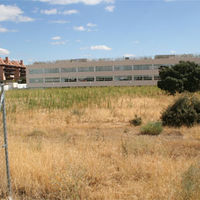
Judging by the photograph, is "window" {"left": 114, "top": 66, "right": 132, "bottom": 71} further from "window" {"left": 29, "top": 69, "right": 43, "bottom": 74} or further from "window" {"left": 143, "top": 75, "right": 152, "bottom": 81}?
"window" {"left": 29, "top": 69, "right": 43, "bottom": 74}

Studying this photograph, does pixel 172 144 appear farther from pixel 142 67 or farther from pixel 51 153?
pixel 142 67

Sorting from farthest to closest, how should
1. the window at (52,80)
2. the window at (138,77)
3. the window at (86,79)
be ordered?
the window at (52,80), the window at (86,79), the window at (138,77)

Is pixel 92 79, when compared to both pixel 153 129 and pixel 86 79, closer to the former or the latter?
pixel 86 79

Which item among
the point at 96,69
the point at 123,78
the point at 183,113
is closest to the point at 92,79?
the point at 96,69

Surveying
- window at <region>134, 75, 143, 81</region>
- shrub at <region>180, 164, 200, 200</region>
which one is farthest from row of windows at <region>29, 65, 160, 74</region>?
A: shrub at <region>180, 164, 200, 200</region>

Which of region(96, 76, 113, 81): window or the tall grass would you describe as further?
region(96, 76, 113, 81): window

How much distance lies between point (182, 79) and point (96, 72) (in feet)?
174

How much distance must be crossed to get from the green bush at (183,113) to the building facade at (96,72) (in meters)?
64.0

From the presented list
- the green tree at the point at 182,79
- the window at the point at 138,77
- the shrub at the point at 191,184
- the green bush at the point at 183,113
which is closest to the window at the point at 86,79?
the window at the point at 138,77

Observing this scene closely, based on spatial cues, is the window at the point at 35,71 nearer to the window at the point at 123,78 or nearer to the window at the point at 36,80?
the window at the point at 36,80

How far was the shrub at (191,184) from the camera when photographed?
12.5 feet

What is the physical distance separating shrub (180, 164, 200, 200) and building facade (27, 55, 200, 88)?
238 ft

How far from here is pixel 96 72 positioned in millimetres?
81000

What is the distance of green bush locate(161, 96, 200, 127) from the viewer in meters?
11.9
